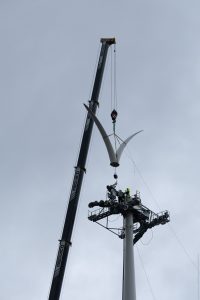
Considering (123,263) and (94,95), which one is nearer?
(123,263)

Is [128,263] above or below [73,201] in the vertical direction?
below

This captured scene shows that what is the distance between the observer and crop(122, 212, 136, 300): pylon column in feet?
214

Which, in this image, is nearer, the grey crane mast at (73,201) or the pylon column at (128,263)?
the grey crane mast at (73,201)

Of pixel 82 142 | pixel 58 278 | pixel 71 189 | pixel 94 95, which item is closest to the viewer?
pixel 58 278

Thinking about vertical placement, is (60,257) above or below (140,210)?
below

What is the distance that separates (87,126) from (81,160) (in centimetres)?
659

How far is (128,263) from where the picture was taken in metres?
67.5

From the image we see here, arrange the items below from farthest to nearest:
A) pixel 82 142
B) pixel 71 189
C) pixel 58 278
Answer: pixel 82 142 → pixel 71 189 → pixel 58 278

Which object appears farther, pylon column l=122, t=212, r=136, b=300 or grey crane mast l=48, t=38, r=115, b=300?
pylon column l=122, t=212, r=136, b=300

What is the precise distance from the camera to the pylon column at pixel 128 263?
65125mm

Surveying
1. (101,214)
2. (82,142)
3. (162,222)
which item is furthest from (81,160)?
(162,222)

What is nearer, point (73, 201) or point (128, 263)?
point (73, 201)

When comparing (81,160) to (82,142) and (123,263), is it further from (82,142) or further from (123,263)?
(123,263)

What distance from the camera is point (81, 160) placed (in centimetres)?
6500
